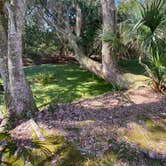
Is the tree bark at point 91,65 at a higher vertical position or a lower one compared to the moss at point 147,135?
higher

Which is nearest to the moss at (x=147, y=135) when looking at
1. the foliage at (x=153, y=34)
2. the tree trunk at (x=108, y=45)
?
the foliage at (x=153, y=34)

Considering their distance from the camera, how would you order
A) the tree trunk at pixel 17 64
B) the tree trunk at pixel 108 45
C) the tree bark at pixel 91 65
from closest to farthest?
the tree trunk at pixel 17 64 < the tree trunk at pixel 108 45 < the tree bark at pixel 91 65

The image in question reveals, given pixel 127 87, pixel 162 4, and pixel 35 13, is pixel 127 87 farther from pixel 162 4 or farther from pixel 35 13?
pixel 35 13

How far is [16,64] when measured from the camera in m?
5.49

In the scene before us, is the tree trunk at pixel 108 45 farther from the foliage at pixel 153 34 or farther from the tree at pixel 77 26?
the foliage at pixel 153 34

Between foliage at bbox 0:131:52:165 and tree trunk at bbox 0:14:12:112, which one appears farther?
tree trunk at bbox 0:14:12:112

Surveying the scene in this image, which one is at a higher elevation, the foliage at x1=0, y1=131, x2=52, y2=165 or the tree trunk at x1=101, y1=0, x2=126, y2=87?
the tree trunk at x1=101, y1=0, x2=126, y2=87

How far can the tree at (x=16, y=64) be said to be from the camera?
5.37 m

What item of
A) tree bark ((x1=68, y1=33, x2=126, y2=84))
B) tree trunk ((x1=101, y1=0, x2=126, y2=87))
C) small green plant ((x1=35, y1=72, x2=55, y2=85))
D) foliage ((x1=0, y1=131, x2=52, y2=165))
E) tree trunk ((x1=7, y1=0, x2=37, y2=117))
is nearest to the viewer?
foliage ((x1=0, y1=131, x2=52, y2=165))

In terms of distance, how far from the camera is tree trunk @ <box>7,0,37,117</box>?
5.37 m

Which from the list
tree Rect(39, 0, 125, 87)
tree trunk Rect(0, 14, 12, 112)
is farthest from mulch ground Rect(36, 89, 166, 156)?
tree Rect(39, 0, 125, 87)

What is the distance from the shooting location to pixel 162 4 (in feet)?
23.1

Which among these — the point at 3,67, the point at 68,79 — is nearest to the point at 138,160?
the point at 3,67

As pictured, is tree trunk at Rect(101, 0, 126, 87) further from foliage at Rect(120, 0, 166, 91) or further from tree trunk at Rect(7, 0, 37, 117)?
tree trunk at Rect(7, 0, 37, 117)
